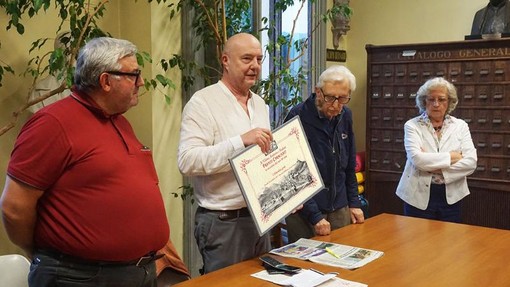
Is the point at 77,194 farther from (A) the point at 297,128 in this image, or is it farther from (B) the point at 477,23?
(B) the point at 477,23

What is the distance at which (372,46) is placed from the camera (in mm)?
5230

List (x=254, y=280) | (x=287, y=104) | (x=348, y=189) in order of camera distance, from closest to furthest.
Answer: (x=254, y=280) < (x=348, y=189) < (x=287, y=104)

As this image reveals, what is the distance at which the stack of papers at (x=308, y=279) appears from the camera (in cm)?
182

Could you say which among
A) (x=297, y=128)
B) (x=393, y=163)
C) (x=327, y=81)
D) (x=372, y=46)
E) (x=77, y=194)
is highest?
(x=372, y=46)

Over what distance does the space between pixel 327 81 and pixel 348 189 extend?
589 mm

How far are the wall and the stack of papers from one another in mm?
3997

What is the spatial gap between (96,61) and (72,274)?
647mm

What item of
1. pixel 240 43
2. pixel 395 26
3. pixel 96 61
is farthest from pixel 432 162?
pixel 395 26

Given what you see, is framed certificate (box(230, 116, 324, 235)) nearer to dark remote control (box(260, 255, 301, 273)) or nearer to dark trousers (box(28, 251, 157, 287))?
dark remote control (box(260, 255, 301, 273))

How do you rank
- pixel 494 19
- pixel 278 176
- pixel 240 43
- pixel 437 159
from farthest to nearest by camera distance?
pixel 494 19 < pixel 437 159 < pixel 240 43 < pixel 278 176

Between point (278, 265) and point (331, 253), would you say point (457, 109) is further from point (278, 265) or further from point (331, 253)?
point (278, 265)

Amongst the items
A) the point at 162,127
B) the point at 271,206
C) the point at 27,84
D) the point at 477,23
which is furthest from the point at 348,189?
the point at 477,23

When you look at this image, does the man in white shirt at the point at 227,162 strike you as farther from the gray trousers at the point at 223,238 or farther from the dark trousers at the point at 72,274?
the dark trousers at the point at 72,274

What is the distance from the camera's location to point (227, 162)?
2.05m
